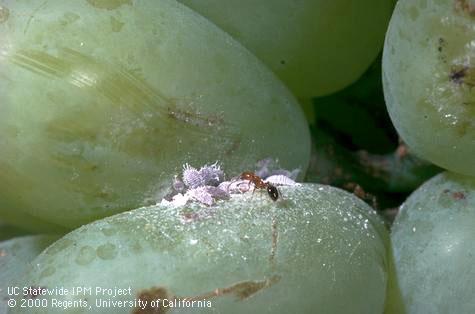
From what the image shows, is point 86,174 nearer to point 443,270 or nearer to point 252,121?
point 252,121

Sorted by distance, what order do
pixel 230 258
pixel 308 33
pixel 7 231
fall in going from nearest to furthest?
pixel 230 258 < pixel 308 33 < pixel 7 231

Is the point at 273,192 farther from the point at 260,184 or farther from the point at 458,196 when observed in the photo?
the point at 458,196

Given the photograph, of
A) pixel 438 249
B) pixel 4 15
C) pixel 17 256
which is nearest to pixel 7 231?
pixel 17 256

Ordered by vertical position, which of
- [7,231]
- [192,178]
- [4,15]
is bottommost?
[7,231]

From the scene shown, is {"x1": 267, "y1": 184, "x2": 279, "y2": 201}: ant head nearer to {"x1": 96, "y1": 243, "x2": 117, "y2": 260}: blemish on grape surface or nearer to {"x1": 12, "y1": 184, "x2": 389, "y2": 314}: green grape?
{"x1": 12, "y1": 184, "x2": 389, "y2": 314}: green grape

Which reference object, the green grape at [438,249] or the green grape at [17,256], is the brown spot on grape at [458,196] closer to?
the green grape at [438,249]

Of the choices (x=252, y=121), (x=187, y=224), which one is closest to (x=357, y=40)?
(x=252, y=121)
